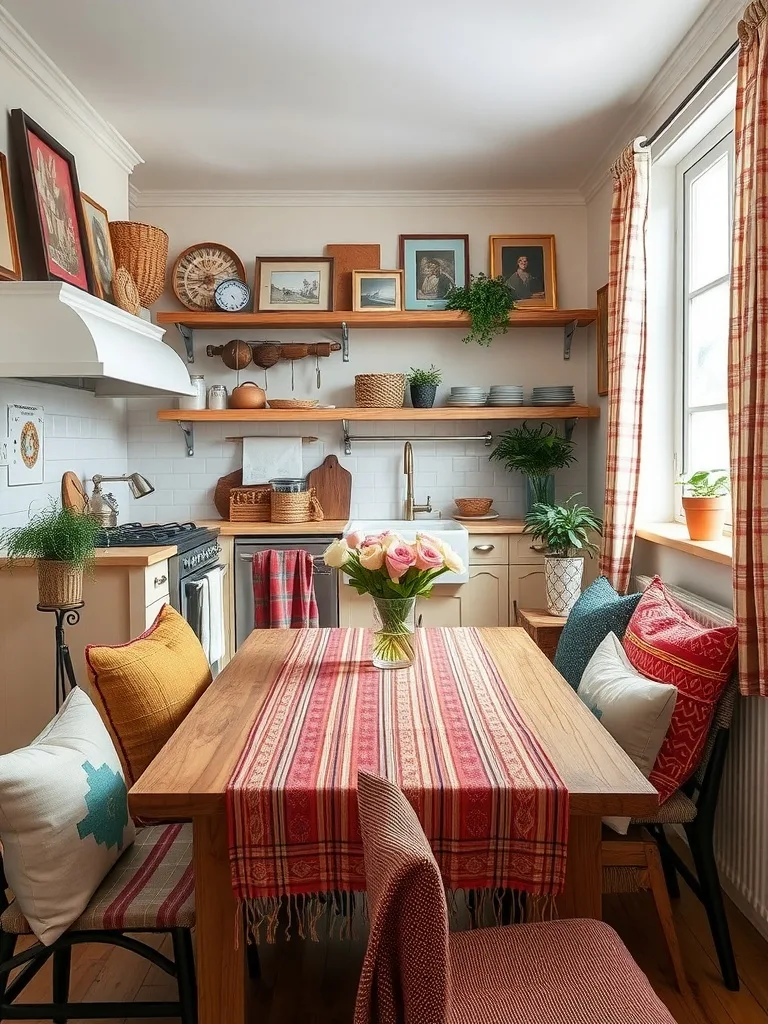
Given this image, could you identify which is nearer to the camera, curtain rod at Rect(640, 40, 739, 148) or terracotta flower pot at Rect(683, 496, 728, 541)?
curtain rod at Rect(640, 40, 739, 148)

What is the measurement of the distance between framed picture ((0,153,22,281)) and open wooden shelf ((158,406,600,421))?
1.70 metres

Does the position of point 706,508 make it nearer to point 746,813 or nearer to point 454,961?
point 746,813

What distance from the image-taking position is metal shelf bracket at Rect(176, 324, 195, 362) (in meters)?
4.77

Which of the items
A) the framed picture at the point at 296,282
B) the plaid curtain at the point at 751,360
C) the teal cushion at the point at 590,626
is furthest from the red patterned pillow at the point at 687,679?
the framed picture at the point at 296,282

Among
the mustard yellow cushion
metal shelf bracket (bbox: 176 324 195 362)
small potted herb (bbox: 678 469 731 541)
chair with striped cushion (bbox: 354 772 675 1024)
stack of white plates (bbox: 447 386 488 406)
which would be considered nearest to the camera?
chair with striped cushion (bbox: 354 772 675 1024)

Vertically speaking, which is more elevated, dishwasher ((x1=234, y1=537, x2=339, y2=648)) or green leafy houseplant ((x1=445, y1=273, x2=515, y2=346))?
green leafy houseplant ((x1=445, y1=273, x2=515, y2=346))

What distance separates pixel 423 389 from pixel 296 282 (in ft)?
3.12

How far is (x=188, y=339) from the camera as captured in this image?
484 centimetres

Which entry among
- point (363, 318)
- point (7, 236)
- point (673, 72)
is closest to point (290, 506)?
point (363, 318)

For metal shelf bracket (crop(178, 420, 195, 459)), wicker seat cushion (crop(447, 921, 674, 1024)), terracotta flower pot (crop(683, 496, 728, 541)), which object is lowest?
wicker seat cushion (crop(447, 921, 674, 1024))

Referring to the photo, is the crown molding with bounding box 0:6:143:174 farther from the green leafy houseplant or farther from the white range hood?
the green leafy houseplant

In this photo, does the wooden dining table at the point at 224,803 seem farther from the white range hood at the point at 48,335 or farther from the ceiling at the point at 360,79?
the ceiling at the point at 360,79

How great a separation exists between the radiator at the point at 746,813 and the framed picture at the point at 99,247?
108 inches

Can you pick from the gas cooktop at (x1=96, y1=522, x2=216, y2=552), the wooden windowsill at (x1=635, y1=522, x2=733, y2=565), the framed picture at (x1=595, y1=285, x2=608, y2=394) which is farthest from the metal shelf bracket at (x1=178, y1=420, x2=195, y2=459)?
the wooden windowsill at (x1=635, y1=522, x2=733, y2=565)
